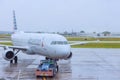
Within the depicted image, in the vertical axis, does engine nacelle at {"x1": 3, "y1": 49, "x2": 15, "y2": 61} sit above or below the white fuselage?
below

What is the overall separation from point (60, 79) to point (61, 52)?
3820 millimetres

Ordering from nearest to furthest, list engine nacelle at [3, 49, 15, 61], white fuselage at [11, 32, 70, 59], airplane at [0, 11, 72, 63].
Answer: white fuselage at [11, 32, 70, 59] → airplane at [0, 11, 72, 63] → engine nacelle at [3, 49, 15, 61]

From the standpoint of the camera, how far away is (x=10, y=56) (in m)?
34.4

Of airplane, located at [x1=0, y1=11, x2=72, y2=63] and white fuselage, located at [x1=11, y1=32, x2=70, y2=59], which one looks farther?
airplane, located at [x1=0, y1=11, x2=72, y2=63]

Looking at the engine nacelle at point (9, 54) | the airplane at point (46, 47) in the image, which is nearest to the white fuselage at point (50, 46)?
the airplane at point (46, 47)

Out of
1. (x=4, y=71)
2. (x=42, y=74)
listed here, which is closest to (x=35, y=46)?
(x=4, y=71)

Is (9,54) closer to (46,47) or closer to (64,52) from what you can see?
(46,47)

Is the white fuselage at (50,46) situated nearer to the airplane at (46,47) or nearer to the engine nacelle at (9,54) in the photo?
the airplane at (46,47)

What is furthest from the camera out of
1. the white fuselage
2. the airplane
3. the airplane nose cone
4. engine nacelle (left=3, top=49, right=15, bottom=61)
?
engine nacelle (left=3, top=49, right=15, bottom=61)

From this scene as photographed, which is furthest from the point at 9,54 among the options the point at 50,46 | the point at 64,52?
the point at 64,52

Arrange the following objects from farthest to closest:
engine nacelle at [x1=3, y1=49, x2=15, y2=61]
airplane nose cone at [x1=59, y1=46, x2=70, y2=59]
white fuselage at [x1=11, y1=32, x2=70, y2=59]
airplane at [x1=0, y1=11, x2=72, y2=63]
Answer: engine nacelle at [x1=3, y1=49, x2=15, y2=61] < airplane at [x1=0, y1=11, x2=72, y2=63] < white fuselage at [x1=11, y1=32, x2=70, y2=59] < airplane nose cone at [x1=59, y1=46, x2=70, y2=59]

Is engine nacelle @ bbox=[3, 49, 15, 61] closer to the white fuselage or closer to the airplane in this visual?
the airplane

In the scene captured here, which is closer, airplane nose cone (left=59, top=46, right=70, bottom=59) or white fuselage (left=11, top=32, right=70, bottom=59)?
airplane nose cone (left=59, top=46, right=70, bottom=59)

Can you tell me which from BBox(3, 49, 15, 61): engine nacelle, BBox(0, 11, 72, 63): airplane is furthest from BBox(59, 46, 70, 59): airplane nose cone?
BBox(3, 49, 15, 61): engine nacelle
